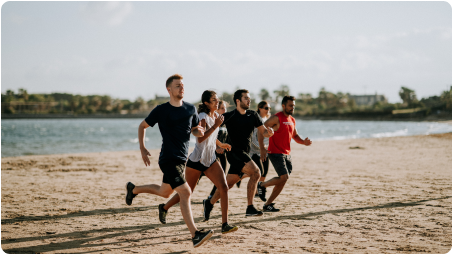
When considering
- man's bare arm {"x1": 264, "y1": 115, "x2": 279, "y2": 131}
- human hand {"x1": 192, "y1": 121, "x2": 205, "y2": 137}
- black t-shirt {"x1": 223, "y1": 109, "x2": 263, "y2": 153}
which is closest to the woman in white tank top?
human hand {"x1": 192, "y1": 121, "x2": 205, "y2": 137}

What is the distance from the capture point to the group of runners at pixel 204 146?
4.61m

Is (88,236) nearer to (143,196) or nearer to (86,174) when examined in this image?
(143,196)

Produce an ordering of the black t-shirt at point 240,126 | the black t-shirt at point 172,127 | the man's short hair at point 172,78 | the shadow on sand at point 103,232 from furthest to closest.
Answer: the black t-shirt at point 240,126 < the shadow on sand at point 103,232 < the man's short hair at point 172,78 < the black t-shirt at point 172,127

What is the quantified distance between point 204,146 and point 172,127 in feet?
2.53

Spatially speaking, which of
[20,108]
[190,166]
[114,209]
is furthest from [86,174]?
[20,108]

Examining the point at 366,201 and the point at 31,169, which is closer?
the point at 366,201

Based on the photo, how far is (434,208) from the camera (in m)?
6.95

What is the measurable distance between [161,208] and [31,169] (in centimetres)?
987

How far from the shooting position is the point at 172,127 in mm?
4602

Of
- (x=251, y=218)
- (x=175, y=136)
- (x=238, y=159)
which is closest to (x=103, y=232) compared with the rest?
(x=175, y=136)

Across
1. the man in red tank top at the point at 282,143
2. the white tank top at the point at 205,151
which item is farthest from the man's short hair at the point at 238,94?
the man in red tank top at the point at 282,143

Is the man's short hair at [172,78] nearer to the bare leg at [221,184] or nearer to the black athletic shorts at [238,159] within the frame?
the bare leg at [221,184]

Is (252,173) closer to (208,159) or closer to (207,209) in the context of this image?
(207,209)

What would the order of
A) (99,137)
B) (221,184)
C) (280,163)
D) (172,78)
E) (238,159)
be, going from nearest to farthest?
(172,78) → (221,184) → (238,159) → (280,163) → (99,137)
